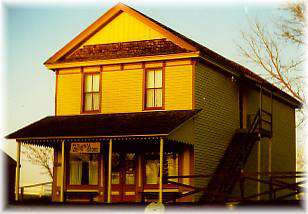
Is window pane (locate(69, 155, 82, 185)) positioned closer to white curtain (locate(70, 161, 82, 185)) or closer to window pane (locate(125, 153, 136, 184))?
white curtain (locate(70, 161, 82, 185))

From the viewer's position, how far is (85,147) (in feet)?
83.5

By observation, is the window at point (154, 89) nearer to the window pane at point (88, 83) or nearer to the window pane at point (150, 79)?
the window pane at point (150, 79)

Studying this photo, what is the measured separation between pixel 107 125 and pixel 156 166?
107 inches

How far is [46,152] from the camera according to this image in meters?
59.9

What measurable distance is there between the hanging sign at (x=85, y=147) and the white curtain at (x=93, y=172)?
201 centimetres

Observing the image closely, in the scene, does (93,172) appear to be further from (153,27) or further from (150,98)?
(153,27)

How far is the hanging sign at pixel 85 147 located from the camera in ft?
82.4

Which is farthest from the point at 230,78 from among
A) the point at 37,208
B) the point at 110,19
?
the point at 37,208

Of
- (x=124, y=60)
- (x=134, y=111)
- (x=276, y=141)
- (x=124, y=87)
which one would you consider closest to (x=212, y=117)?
(x=134, y=111)

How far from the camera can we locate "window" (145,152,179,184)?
25969 millimetres

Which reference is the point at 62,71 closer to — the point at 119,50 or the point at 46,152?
the point at 119,50

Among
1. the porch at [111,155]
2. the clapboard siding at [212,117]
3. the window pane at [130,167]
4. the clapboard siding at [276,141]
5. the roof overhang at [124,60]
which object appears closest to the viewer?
the porch at [111,155]

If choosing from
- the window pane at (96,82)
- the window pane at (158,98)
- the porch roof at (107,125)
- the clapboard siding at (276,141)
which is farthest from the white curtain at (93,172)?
the clapboard siding at (276,141)

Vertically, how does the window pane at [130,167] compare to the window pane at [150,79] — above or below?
below
